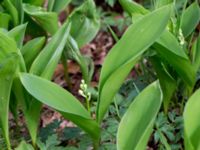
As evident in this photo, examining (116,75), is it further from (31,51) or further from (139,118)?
(31,51)

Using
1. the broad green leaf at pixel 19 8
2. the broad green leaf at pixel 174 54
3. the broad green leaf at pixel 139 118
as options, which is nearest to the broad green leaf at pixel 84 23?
the broad green leaf at pixel 19 8

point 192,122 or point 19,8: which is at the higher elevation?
point 19,8

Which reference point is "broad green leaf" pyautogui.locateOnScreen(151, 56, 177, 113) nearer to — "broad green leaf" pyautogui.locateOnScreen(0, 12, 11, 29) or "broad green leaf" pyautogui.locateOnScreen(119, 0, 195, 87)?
"broad green leaf" pyautogui.locateOnScreen(119, 0, 195, 87)

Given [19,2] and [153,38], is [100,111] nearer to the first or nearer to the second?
[153,38]

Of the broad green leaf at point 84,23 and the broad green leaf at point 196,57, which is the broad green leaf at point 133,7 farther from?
the broad green leaf at point 84,23

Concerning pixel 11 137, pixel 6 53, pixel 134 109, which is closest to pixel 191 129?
pixel 134 109

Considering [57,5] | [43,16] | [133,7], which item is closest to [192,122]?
[133,7]
